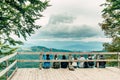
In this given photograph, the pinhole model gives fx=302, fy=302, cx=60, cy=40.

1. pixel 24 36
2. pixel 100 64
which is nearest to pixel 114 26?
pixel 100 64

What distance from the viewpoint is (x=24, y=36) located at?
20.9 metres

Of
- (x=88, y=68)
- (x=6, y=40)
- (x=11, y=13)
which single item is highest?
(x=11, y=13)

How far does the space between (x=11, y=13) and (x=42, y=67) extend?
4.48 m

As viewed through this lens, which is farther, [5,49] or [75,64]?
[75,64]

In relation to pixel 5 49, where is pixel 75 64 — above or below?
below

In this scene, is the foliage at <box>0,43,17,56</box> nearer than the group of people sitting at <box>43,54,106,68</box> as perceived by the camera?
Yes

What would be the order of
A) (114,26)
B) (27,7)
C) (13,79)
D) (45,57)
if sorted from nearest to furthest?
(13,79), (27,7), (45,57), (114,26)

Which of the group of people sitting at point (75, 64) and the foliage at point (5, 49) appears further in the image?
the group of people sitting at point (75, 64)

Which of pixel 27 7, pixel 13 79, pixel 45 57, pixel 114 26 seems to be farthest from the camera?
pixel 114 26

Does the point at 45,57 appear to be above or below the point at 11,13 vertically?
below

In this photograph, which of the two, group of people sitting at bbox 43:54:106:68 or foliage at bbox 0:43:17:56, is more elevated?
foliage at bbox 0:43:17:56

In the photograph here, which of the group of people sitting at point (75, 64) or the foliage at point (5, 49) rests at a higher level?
the foliage at point (5, 49)

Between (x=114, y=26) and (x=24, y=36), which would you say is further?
(x=114, y=26)

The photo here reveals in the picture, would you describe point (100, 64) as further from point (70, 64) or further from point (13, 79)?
point (13, 79)
